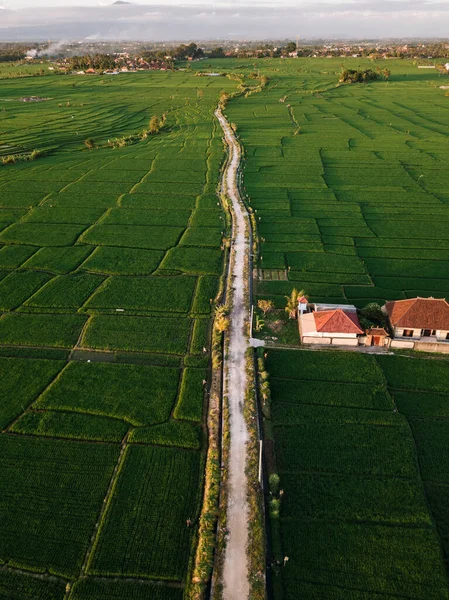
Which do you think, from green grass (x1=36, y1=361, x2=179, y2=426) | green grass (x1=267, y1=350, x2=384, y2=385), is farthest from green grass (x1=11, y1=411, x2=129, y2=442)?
green grass (x1=267, y1=350, x2=384, y2=385)

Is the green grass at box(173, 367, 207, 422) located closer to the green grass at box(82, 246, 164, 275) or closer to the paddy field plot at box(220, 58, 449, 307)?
the paddy field plot at box(220, 58, 449, 307)

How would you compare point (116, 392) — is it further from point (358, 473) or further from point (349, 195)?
point (349, 195)

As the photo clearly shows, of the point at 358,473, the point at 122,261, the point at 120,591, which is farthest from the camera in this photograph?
the point at 122,261

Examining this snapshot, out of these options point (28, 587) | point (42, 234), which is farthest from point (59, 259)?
point (28, 587)

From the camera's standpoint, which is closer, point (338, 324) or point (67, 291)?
point (338, 324)

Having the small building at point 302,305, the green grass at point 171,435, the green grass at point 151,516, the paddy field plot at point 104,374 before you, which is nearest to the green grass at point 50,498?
the paddy field plot at point 104,374
